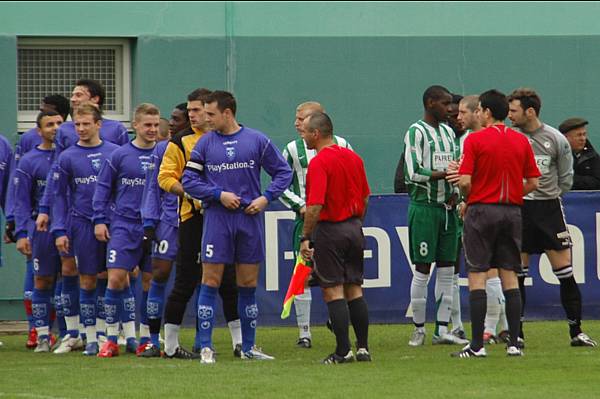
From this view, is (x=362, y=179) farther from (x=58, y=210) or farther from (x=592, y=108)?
(x=592, y=108)

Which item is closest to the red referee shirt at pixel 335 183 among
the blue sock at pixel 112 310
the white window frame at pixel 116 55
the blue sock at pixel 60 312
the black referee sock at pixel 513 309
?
the black referee sock at pixel 513 309

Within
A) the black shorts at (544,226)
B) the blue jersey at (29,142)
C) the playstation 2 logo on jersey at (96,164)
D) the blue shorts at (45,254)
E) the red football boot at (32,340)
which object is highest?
the blue jersey at (29,142)

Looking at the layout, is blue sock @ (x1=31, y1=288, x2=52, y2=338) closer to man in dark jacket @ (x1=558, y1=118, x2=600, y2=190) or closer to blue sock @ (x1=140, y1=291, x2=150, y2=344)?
blue sock @ (x1=140, y1=291, x2=150, y2=344)

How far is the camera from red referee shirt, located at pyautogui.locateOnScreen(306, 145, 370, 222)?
11281 millimetres

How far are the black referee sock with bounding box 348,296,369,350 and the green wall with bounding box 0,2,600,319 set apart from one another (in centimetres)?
675

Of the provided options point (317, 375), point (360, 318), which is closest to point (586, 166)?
point (360, 318)

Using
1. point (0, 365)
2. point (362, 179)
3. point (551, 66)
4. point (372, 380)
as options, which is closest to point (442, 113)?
point (362, 179)

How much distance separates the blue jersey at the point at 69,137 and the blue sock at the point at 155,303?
4.65 feet

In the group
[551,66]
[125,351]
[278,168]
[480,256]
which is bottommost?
[125,351]

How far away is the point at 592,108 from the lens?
61.4ft

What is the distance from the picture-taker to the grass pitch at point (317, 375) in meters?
9.74

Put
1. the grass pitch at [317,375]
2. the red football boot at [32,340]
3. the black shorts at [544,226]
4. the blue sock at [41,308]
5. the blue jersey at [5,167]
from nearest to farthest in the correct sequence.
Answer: the grass pitch at [317,375] → the black shorts at [544,226] → the blue sock at [41,308] → the red football boot at [32,340] → the blue jersey at [5,167]

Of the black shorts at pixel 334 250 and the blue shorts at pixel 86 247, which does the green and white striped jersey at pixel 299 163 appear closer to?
the blue shorts at pixel 86 247

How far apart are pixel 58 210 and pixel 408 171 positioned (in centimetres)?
324
